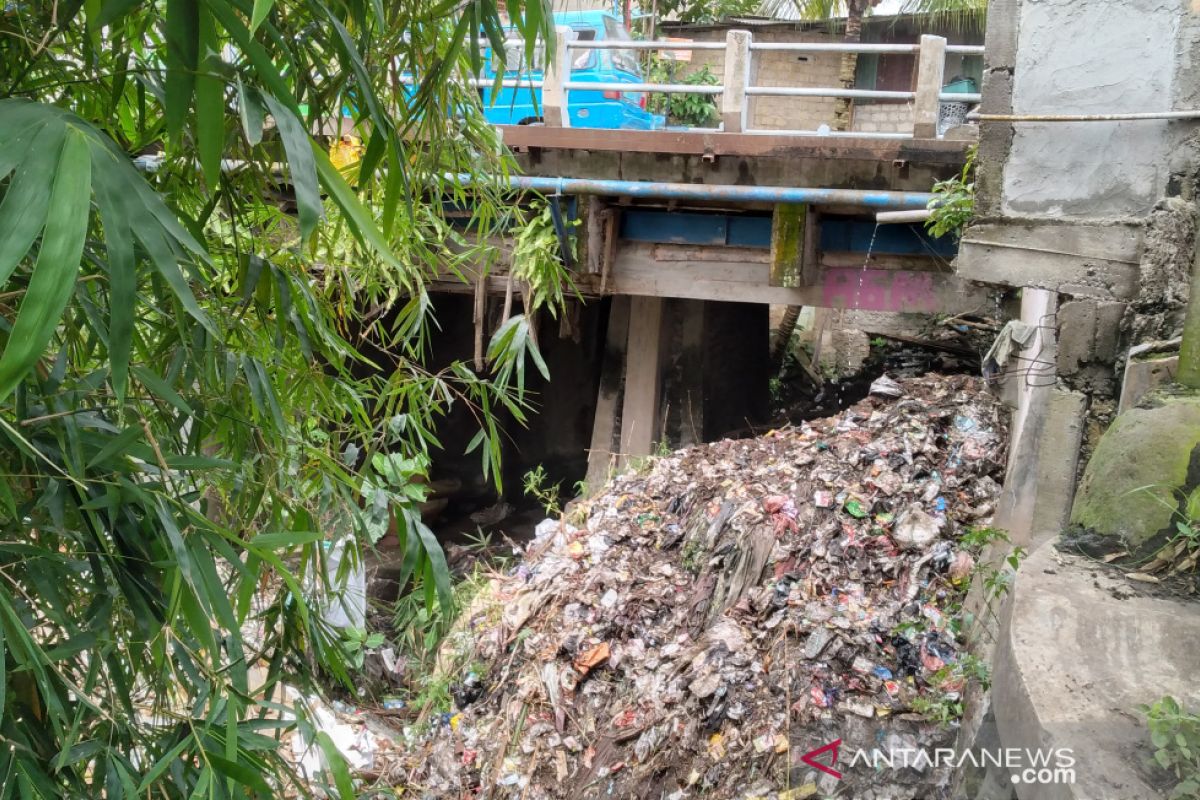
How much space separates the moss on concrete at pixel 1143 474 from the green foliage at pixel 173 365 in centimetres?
144

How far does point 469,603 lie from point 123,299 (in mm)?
4410

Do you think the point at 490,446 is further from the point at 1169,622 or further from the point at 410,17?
the point at 1169,622

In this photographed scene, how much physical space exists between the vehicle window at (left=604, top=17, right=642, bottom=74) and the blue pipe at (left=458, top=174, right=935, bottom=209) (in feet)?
8.95

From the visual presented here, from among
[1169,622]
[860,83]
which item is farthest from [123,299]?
[860,83]

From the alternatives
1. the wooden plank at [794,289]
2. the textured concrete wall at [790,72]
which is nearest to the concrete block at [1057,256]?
the wooden plank at [794,289]

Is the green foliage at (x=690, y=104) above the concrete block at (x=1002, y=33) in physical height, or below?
above

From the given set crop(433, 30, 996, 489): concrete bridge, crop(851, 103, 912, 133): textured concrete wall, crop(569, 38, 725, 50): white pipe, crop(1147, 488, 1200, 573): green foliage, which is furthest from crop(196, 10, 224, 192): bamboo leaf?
crop(851, 103, 912, 133): textured concrete wall

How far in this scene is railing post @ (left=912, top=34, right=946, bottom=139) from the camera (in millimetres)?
4992

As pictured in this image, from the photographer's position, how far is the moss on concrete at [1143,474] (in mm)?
2107

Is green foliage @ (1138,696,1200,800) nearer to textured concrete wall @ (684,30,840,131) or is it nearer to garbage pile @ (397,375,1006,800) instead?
garbage pile @ (397,375,1006,800)

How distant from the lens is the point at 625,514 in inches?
203

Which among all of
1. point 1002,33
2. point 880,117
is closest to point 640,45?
point 1002,33

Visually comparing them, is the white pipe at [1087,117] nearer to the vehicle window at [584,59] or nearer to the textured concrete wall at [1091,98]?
the textured concrete wall at [1091,98]

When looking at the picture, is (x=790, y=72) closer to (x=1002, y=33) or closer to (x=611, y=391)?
(x=611, y=391)
